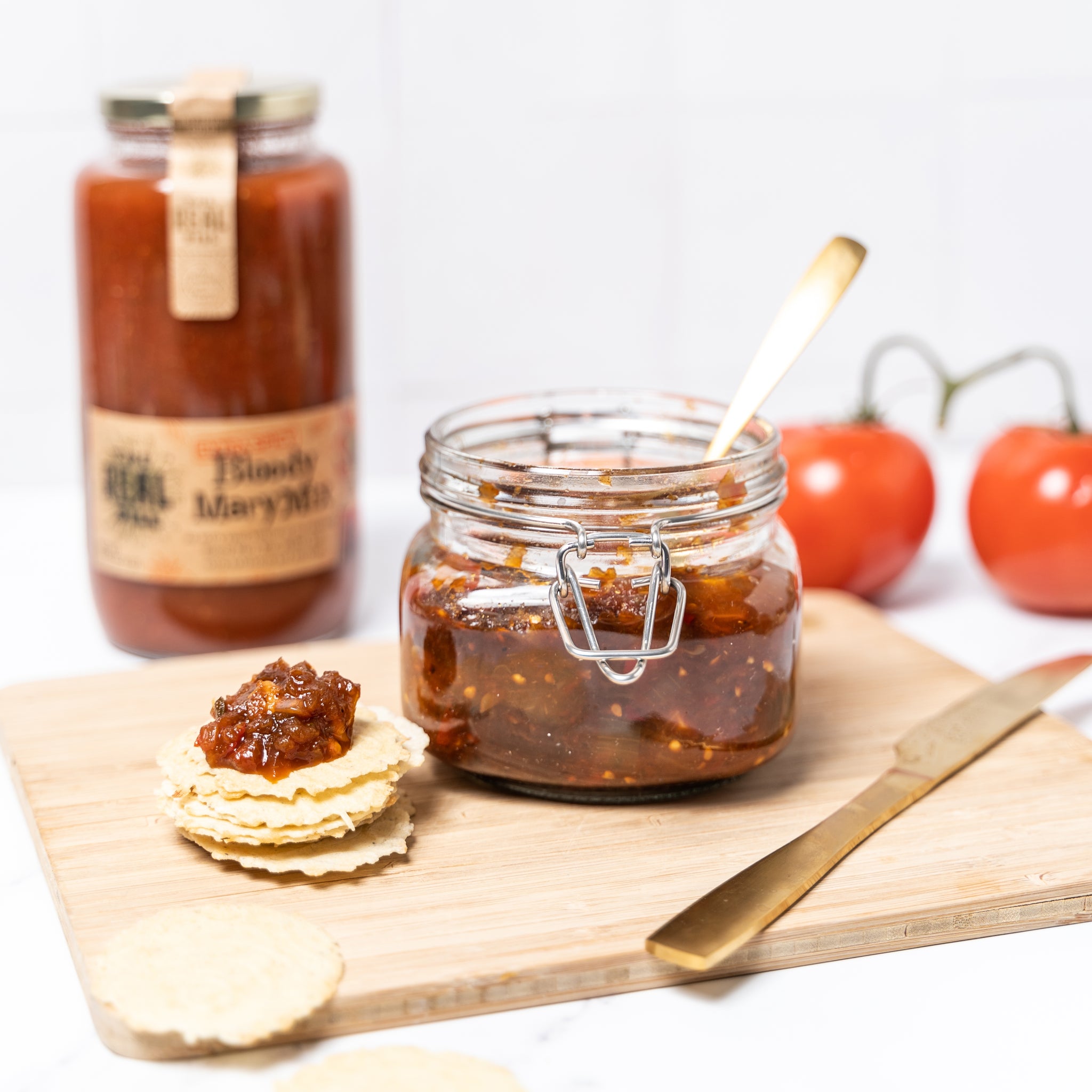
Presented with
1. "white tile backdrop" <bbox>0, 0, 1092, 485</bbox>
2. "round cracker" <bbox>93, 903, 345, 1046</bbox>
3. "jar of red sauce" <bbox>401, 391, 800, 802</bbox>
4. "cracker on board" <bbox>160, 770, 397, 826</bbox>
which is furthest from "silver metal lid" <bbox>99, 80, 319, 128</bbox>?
"round cracker" <bbox>93, 903, 345, 1046</bbox>

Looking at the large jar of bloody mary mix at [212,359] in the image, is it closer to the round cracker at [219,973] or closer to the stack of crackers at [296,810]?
the stack of crackers at [296,810]

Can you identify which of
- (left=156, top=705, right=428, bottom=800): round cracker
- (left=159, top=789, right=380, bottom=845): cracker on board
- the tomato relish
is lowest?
(left=159, top=789, right=380, bottom=845): cracker on board

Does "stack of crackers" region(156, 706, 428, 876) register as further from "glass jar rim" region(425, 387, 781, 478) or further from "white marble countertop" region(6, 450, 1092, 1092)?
"glass jar rim" region(425, 387, 781, 478)

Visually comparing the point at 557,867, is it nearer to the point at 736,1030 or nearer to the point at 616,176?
the point at 736,1030

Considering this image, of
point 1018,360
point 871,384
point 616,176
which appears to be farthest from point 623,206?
point 1018,360

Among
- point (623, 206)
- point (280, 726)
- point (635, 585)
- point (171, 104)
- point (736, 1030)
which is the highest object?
point (171, 104)

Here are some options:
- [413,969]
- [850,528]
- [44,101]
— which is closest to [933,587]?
[850,528]
